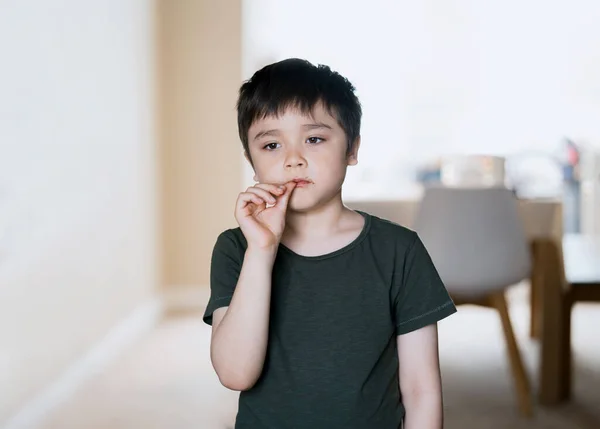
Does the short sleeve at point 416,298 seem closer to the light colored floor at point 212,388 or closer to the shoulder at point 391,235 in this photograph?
the shoulder at point 391,235

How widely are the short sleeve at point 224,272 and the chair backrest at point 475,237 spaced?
1.42 m

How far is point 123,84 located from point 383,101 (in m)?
1.99

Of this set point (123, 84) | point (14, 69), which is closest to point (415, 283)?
point (14, 69)

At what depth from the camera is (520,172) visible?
4371mm

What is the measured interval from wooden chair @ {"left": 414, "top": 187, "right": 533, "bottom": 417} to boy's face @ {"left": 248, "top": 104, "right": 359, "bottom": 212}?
141 centimetres

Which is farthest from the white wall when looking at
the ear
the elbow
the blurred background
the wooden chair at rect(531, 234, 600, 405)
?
the elbow

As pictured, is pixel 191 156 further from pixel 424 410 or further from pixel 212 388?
pixel 424 410

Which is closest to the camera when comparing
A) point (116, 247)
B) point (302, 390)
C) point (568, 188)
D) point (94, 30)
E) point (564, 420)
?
point (302, 390)

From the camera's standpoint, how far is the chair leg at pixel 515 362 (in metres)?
2.12

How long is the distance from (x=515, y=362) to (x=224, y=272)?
5.11 ft

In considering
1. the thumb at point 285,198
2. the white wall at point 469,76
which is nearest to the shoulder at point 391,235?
the thumb at point 285,198

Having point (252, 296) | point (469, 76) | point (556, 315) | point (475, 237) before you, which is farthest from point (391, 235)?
point (469, 76)

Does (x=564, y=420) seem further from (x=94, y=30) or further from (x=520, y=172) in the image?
(x=520, y=172)

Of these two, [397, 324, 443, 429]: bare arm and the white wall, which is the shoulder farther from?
the white wall
